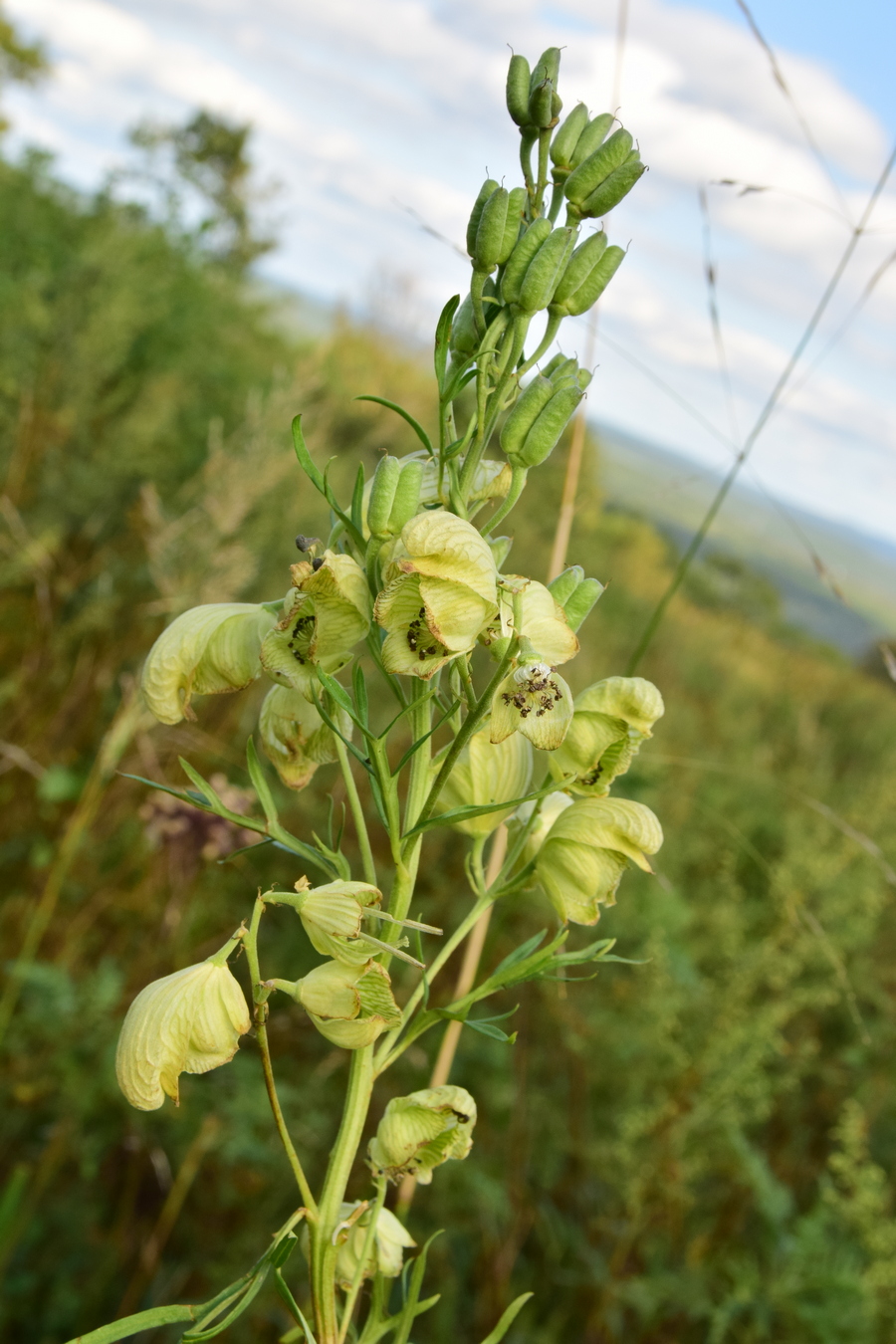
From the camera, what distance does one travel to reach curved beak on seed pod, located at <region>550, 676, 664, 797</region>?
111 cm

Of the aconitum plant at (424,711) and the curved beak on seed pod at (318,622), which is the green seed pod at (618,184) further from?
the curved beak on seed pod at (318,622)

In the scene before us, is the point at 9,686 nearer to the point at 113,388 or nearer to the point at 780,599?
the point at 113,388

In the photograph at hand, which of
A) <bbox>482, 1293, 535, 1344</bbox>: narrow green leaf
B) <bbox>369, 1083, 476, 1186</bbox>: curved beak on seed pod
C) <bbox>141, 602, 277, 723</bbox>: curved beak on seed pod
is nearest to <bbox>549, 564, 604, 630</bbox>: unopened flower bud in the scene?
<bbox>141, 602, 277, 723</bbox>: curved beak on seed pod

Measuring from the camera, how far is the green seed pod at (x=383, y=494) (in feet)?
3.25

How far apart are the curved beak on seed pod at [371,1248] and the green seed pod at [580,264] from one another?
106cm

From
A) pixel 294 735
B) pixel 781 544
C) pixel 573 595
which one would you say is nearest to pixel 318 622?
pixel 294 735

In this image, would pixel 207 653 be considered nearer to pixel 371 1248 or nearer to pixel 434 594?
pixel 434 594

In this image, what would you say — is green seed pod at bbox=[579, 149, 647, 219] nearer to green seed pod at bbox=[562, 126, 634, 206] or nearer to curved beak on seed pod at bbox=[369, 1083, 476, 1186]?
green seed pod at bbox=[562, 126, 634, 206]

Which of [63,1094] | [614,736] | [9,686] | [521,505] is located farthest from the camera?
[521,505]

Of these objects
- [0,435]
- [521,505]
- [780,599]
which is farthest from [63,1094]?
[780,599]

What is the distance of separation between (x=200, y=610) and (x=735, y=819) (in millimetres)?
5392

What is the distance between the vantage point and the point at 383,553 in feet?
3.39

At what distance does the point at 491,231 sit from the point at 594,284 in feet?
0.47

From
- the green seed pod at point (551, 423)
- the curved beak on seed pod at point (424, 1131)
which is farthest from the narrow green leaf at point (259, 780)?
the green seed pod at point (551, 423)
